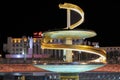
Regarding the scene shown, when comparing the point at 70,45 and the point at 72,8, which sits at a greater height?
the point at 72,8

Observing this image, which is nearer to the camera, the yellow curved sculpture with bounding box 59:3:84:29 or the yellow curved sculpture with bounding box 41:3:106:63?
the yellow curved sculpture with bounding box 41:3:106:63

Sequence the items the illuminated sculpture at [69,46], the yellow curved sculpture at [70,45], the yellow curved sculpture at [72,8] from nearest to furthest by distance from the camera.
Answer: the illuminated sculpture at [69,46], the yellow curved sculpture at [70,45], the yellow curved sculpture at [72,8]

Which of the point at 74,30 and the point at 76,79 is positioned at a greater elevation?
the point at 74,30

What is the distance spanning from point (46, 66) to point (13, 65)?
2334 centimetres

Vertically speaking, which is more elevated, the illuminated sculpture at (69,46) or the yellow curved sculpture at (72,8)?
the yellow curved sculpture at (72,8)

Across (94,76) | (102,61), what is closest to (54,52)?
(94,76)

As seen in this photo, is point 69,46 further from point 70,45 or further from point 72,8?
point 72,8

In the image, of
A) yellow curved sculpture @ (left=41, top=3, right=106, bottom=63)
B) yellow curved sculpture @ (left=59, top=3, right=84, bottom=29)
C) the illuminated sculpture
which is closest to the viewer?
the illuminated sculpture

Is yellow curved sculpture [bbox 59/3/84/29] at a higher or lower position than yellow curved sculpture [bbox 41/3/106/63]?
higher

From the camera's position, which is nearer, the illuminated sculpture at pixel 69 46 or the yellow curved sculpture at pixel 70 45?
the illuminated sculpture at pixel 69 46

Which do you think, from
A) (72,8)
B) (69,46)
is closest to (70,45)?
(69,46)

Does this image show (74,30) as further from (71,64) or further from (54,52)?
(54,52)

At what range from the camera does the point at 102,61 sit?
68.5ft

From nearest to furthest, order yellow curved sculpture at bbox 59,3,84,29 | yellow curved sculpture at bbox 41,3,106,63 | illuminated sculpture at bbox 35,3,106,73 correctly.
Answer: illuminated sculpture at bbox 35,3,106,73 < yellow curved sculpture at bbox 41,3,106,63 < yellow curved sculpture at bbox 59,3,84,29
